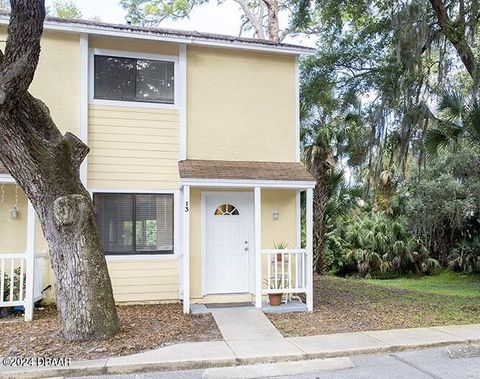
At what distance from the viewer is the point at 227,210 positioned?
351 inches

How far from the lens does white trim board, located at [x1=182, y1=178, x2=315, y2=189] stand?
779 centimetres

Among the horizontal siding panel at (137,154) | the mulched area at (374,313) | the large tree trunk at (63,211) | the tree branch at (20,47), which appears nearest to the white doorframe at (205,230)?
the horizontal siding panel at (137,154)

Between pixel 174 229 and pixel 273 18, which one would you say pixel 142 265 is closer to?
pixel 174 229

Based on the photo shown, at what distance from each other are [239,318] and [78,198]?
10.9 feet

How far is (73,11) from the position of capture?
22406 millimetres

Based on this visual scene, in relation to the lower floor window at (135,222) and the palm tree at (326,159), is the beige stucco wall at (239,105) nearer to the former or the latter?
the lower floor window at (135,222)

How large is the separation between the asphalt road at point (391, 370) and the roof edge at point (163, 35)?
622cm

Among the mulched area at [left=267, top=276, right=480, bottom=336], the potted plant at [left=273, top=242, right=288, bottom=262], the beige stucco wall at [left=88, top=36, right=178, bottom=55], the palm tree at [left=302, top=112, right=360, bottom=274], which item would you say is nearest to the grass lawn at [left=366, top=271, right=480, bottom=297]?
the mulched area at [left=267, top=276, right=480, bottom=336]

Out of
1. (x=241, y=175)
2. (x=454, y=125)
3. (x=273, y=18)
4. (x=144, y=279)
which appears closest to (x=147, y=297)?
(x=144, y=279)

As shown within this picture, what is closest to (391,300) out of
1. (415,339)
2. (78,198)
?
(415,339)

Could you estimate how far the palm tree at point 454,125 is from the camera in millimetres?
10397

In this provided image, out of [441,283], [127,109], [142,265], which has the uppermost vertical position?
[127,109]

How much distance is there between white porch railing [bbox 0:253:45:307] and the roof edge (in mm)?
4259

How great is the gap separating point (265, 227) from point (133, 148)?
10.1 ft
